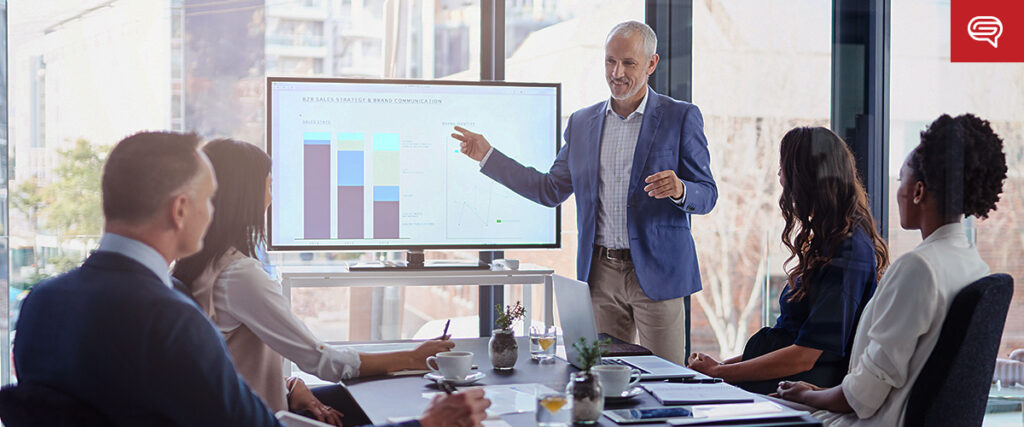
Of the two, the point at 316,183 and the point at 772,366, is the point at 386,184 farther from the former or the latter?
the point at 772,366

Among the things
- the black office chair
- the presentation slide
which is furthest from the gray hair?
the black office chair

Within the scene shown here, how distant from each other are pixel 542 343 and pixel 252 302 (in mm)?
777

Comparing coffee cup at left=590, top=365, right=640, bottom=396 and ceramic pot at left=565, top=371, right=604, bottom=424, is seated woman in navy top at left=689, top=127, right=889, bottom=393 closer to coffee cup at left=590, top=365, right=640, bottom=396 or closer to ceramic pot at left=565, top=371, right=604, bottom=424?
coffee cup at left=590, top=365, right=640, bottom=396

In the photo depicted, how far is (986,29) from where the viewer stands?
3.51 m

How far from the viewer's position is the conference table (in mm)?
1769

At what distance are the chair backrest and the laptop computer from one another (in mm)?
521

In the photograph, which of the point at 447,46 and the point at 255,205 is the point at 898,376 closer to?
the point at 255,205

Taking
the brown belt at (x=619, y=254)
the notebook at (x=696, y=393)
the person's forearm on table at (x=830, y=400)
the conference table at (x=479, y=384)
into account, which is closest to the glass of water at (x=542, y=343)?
the conference table at (x=479, y=384)

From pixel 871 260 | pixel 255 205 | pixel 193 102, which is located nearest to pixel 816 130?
pixel 871 260

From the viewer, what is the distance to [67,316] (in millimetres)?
1315

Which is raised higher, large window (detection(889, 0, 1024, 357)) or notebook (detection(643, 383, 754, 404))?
large window (detection(889, 0, 1024, 357))

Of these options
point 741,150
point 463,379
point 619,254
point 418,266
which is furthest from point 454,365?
point 741,150

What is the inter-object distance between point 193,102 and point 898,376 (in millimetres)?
3288

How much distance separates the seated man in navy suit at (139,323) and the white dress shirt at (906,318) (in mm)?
1377
